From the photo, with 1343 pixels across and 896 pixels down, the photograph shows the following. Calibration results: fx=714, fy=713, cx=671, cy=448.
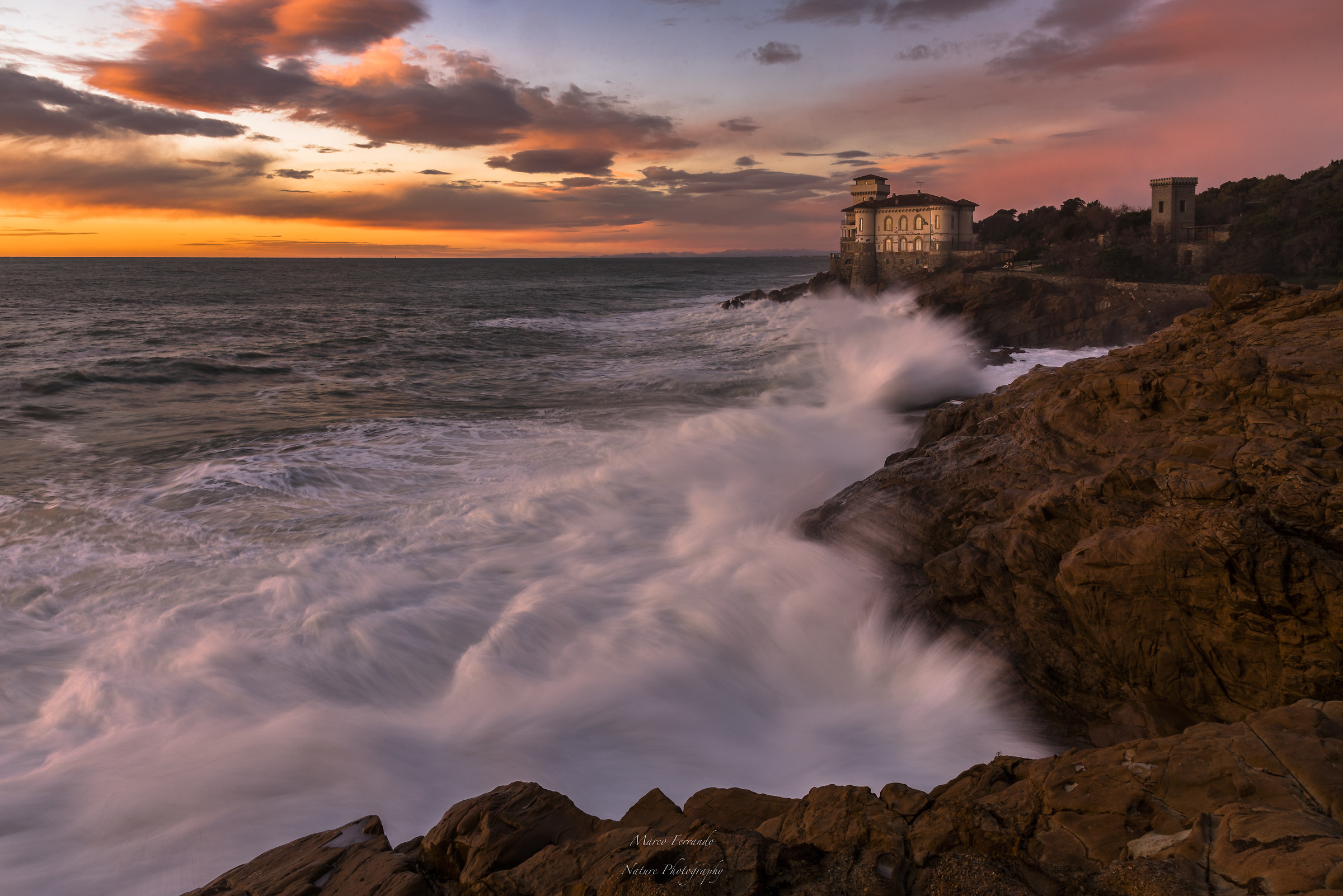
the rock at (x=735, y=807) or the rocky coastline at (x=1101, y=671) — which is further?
the rock at (x=735, y=807)

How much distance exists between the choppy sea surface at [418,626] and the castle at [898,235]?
139 ft

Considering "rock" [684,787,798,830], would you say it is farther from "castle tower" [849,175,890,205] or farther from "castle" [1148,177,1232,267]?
"castle tower" [849,175,890,205]

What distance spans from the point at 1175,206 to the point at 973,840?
5204cm

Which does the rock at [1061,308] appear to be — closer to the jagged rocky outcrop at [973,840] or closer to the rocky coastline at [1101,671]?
the rocky coastline at [1101,671]

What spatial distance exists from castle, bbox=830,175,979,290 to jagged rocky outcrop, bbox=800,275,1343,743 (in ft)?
175

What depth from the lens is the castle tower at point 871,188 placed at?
6819cm

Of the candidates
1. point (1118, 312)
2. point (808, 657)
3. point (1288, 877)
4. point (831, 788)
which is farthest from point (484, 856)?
point (1118, 312)

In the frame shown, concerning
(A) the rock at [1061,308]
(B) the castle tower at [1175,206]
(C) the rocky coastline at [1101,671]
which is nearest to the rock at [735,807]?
(C) the rocky coastline at [1101,671]

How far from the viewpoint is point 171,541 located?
34.9 feet

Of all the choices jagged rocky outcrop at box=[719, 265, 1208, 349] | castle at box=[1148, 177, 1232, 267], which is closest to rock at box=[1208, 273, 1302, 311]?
jagged rocky outcrop at box=[719, 265, 1208, 349]

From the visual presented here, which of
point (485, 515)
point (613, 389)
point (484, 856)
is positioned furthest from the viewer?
point (613, 389)

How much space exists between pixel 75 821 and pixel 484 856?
3998mm

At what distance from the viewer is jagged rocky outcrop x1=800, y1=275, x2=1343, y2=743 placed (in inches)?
213

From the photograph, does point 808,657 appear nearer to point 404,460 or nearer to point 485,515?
point 485,515
